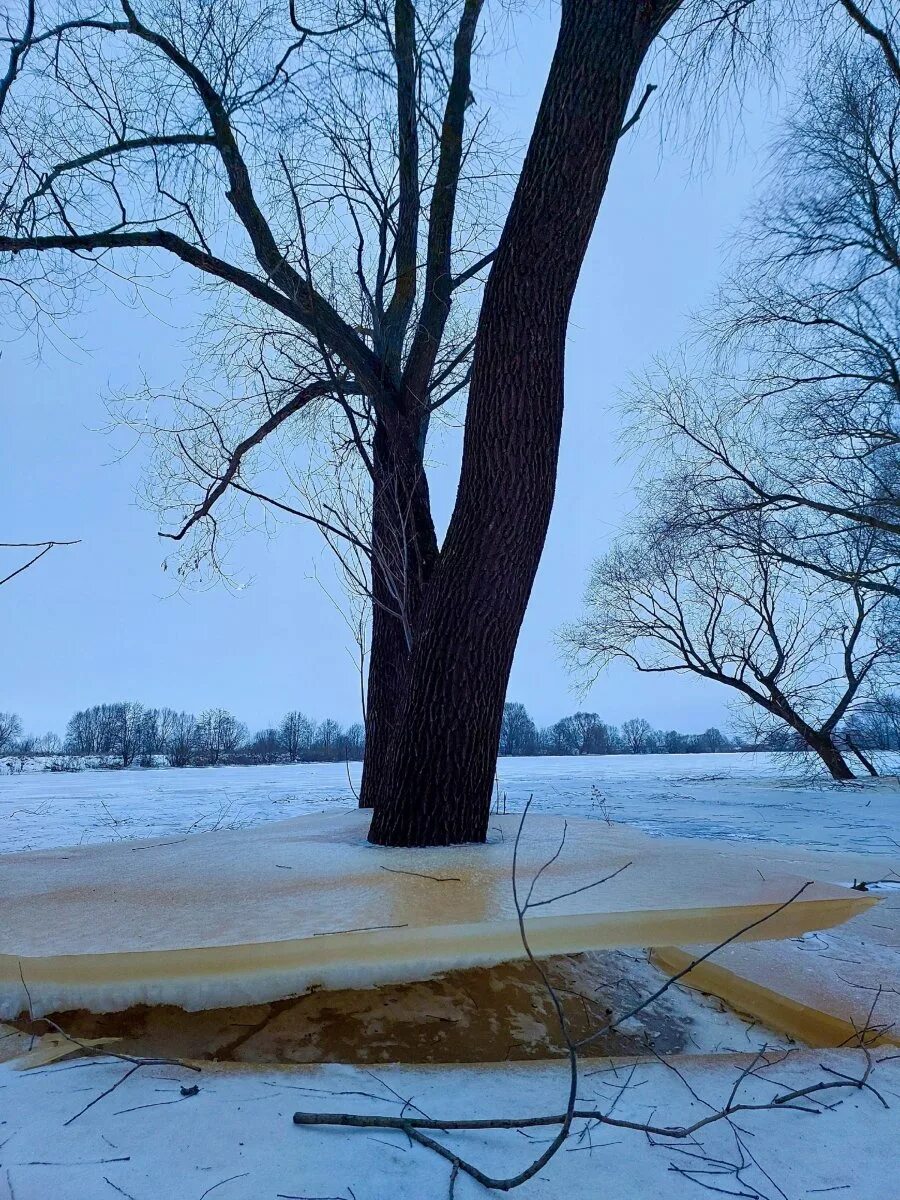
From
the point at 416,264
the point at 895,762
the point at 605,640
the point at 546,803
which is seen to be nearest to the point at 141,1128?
the point at 416,264

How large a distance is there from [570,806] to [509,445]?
487 centimetres

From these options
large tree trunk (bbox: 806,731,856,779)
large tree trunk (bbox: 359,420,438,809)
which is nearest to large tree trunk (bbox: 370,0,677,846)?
large tree trunk (bbox: 359,420,438,809)

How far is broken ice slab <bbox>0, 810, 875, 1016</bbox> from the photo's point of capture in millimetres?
1732

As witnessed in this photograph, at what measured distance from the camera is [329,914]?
196 cm

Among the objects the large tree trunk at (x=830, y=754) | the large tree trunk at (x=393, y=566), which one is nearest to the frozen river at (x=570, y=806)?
the large tree trunk at (x=830, y=754)

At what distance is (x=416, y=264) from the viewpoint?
186 inches

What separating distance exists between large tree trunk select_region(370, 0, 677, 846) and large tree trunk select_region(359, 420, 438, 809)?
69 cm

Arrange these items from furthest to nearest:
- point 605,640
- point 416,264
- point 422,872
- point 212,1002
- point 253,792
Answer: point 605,640
point 253,792
point 416,264
point 422,872
point 212,1002

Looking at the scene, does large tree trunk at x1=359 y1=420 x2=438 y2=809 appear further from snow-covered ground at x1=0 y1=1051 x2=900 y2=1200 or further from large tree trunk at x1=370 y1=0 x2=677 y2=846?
snow-covered ground at x1=0 y1=1051 x2=900 y2=1200

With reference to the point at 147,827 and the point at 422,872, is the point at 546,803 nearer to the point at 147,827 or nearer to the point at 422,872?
the point at 147,827

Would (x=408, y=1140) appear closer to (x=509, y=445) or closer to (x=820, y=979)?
(x=820, y=979)

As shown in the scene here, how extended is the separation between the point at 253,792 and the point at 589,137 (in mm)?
8594

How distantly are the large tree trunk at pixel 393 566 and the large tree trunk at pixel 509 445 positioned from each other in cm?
69

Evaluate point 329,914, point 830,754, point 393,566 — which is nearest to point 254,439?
point 393,566
